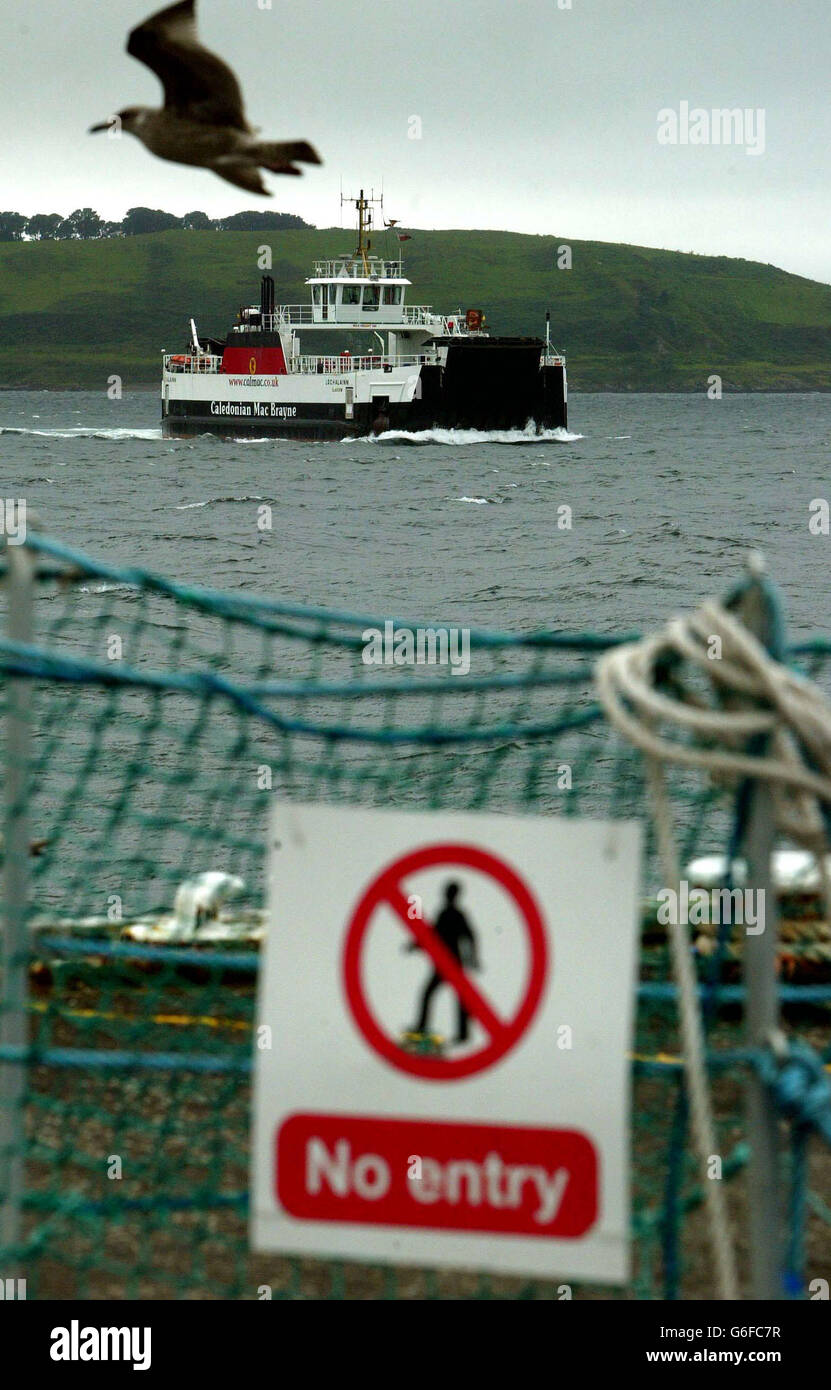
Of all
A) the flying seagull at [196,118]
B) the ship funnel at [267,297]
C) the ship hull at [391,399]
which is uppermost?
the ship funnel at [267,297]

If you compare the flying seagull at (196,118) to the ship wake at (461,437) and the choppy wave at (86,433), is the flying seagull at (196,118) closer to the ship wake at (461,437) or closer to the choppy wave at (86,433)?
the ship wake at (461,437)

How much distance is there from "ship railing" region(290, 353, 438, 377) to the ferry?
0.14 ft

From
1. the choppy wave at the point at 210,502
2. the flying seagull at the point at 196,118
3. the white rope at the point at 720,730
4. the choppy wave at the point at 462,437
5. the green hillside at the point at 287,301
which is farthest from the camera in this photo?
the green hillside at the point at 287,301

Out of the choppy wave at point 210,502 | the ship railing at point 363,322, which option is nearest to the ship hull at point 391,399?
the ship railing at point 363,322

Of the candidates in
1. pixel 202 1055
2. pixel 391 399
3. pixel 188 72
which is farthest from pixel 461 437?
pixel 188 72

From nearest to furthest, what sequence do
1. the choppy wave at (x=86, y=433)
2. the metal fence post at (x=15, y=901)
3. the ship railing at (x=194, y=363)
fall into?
the metal fence post at (x=15, y=901)
the ship railing at (x=194, y=363)
the choppy wave at (x=86, y=433)

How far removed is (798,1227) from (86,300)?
195m

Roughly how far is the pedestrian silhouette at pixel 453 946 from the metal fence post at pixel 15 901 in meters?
0.81

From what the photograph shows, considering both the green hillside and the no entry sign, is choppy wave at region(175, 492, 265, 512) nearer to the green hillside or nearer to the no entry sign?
the no entry sign

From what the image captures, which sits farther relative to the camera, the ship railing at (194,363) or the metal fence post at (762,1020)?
the ship railing at (194,363)

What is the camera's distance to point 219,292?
18200 centimetres

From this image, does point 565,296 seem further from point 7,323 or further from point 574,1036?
point 574,1036

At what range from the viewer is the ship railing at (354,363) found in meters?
67.2
